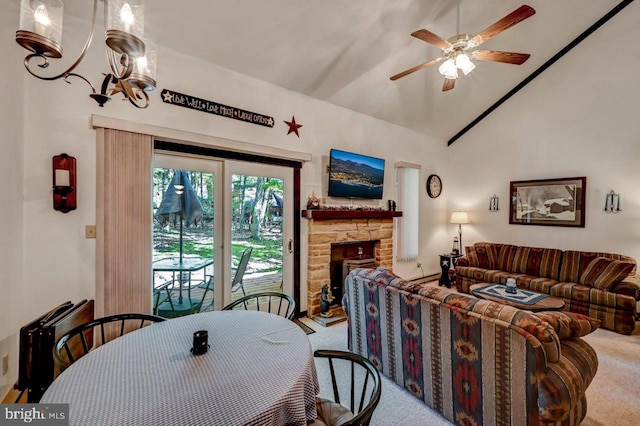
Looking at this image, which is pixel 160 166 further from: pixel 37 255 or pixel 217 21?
pixel 217 21

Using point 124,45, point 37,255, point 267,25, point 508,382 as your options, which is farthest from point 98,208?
point 508,382

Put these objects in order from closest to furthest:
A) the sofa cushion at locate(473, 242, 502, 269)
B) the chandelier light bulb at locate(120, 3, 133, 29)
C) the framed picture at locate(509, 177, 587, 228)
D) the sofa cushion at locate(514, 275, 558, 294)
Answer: the chandelier light bulb at locate(120, 3, 133, 29) < the sofa cushion at locate(514, 275, 558, 294) < the framed picture at locate(509, 177, 587, 228) < the sofa cushion at locate(473, 242, 502, 269)

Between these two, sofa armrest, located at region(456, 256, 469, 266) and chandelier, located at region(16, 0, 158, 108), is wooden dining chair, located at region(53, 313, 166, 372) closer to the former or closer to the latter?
chandelier, located at region(16, 0, 158, 108)

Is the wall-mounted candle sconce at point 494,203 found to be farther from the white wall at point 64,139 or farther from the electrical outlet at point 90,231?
the electrical outlet at point 90,231

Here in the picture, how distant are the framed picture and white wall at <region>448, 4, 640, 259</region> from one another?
10 cm

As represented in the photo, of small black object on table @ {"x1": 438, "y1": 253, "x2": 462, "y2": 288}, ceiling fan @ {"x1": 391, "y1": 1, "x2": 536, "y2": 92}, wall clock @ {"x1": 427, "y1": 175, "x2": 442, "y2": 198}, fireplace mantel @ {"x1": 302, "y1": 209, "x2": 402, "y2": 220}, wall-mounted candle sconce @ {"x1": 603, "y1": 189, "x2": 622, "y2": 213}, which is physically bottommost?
small black object on table @ {"x1": 438, "y1": 253, "x2": 462, "y2": 288}

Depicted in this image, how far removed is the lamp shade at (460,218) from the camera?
17.3ft

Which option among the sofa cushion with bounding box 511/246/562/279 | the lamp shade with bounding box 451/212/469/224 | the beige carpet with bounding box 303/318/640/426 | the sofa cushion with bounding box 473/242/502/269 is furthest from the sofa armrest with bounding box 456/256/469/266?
the beige carpet with bounding box 303/318/640/426

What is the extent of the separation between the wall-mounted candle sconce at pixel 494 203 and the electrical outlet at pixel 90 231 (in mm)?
6112

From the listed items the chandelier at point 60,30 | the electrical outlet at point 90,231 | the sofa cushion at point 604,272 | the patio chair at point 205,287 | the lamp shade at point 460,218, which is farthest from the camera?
the lamp shade at point 460,218

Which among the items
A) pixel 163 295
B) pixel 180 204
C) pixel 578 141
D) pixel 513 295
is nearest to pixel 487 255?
pixel 513 295

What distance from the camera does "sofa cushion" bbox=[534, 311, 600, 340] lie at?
5.11ft

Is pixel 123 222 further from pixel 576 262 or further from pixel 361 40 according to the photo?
pixel 576 262

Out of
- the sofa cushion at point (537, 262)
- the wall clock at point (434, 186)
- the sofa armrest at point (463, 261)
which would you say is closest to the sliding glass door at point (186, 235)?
the sofa armrest at point (463, 261)
